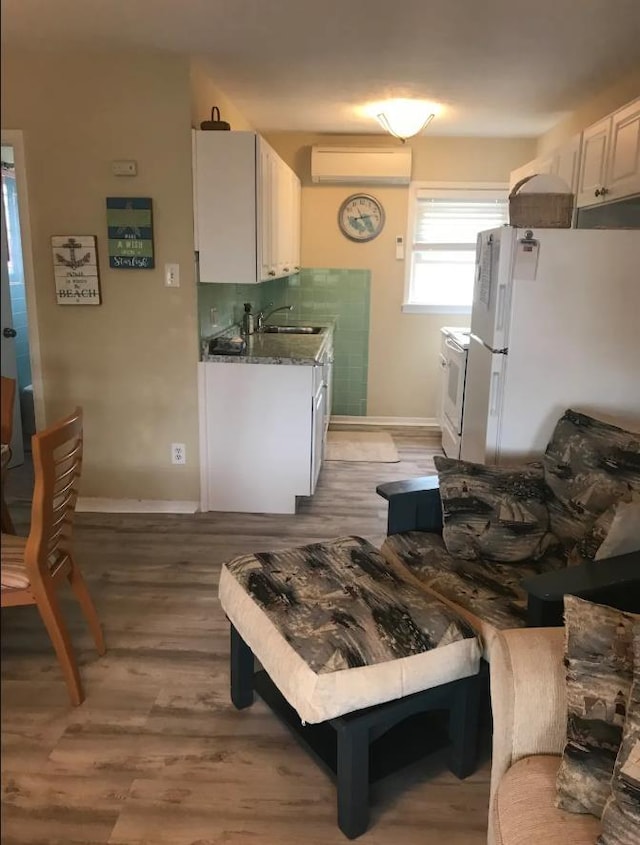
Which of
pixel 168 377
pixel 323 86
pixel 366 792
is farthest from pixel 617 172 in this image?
pixel 366 792

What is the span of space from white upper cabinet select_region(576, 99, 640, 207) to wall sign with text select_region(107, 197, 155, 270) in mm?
2249

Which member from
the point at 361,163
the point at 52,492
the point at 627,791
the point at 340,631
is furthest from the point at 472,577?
the point at 361,163

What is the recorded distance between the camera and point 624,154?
9.76ft

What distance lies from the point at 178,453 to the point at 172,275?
97 cm

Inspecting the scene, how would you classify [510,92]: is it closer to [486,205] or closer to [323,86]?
[323,86]

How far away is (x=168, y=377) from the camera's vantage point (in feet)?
11.8

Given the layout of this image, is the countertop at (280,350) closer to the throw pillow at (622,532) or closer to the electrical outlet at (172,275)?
the electrical outlet at (172,275)

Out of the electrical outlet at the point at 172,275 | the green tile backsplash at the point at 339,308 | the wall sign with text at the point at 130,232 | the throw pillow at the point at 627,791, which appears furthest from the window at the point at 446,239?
the throw pillow at the point at 627,791

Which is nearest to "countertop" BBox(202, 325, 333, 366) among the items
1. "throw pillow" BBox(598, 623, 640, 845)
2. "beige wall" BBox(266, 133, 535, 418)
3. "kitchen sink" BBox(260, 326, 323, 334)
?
"kitchen sink" BBox(260, 326, 323, 334)

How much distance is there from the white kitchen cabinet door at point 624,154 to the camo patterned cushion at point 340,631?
2.05 meters

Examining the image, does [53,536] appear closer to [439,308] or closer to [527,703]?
[527,703]

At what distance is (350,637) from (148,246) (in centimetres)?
246

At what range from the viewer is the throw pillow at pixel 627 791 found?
1.15m

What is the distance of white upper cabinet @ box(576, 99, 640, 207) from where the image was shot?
2.87 meters
